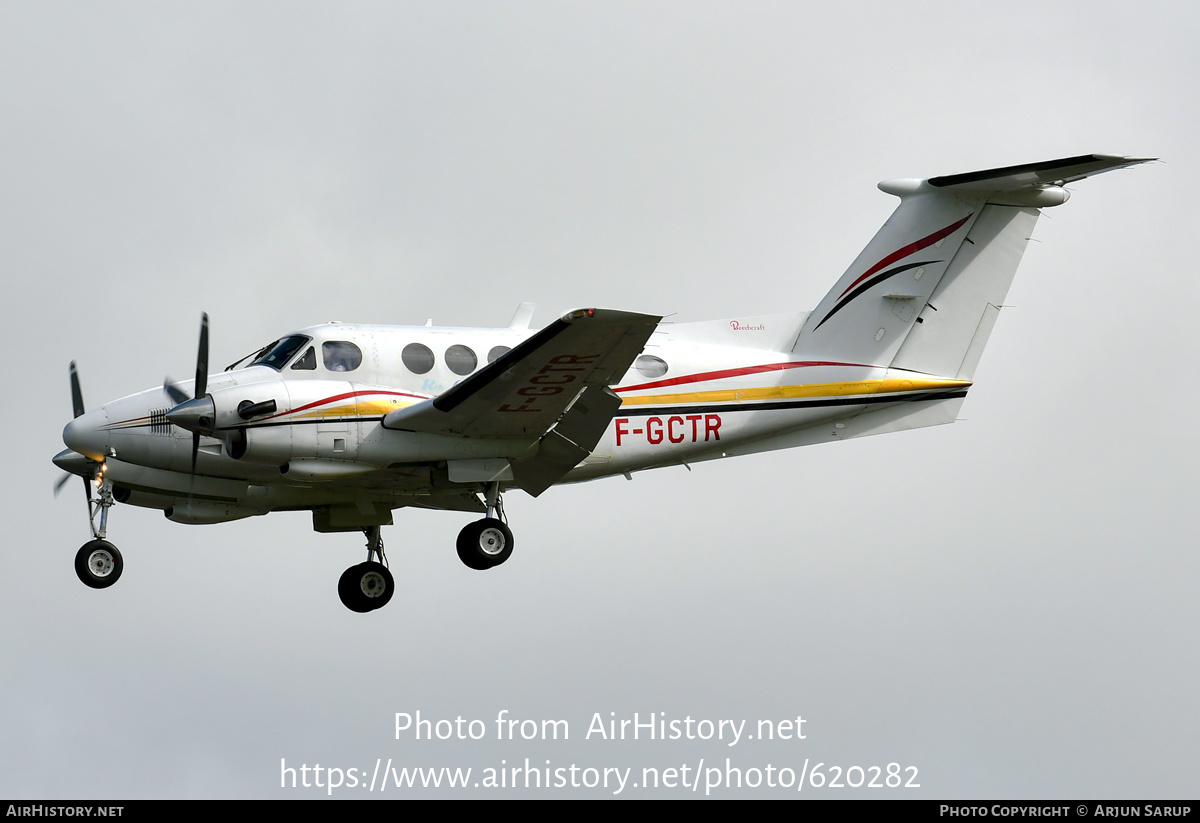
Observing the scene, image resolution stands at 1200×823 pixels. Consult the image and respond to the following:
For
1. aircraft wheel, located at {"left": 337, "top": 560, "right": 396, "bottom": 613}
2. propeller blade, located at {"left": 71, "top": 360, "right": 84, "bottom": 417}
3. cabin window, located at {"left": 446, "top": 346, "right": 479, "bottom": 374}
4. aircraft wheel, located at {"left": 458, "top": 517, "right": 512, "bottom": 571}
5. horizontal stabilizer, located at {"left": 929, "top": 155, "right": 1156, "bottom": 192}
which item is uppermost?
horizontal stabilizer, located at {"left": 929, "top": 155, "right": 1156, "bottom": 192}

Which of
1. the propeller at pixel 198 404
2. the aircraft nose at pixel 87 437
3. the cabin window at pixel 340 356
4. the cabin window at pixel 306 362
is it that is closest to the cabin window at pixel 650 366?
the cabin window at pixel 340 356

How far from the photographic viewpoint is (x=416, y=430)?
1941 centimetres

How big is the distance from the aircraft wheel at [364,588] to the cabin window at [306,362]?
12.9ft

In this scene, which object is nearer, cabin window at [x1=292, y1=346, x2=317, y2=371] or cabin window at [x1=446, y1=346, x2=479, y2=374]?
cabin window at [x1=292, y1=346, x2=317, y2=371]

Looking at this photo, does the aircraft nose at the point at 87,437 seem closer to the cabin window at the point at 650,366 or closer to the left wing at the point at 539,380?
the left wing at the point at 539,380

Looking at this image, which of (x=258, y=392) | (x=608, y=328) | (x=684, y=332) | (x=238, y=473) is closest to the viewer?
(x=608, y=328)

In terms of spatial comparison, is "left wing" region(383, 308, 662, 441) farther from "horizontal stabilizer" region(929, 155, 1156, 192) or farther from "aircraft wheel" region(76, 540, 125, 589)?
"horizontal stabilizer" region(929, 155, 1156, 192)

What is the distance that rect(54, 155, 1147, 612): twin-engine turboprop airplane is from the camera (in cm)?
1897

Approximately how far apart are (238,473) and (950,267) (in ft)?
35.1

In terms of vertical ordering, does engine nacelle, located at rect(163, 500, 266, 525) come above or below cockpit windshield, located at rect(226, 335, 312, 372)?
below

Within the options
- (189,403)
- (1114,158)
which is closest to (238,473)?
(189,403)

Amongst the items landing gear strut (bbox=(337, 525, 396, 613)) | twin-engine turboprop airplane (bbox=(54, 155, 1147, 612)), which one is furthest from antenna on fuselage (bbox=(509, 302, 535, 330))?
landing gear strut (bbox=(337, 525, 396, 613))

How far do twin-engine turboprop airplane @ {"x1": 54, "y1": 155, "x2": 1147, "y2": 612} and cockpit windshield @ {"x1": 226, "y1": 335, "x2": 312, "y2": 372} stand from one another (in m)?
0.02
